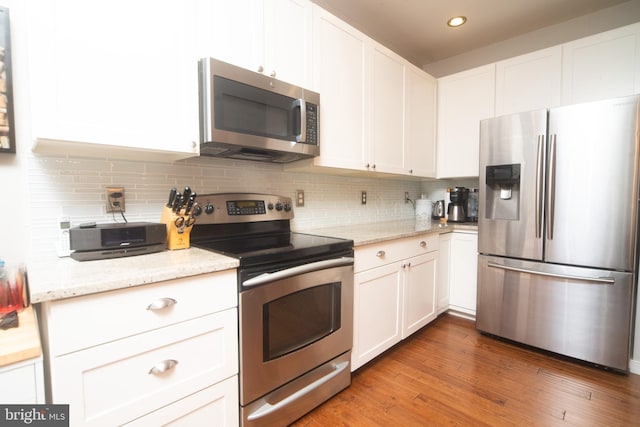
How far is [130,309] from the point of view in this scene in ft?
3.00

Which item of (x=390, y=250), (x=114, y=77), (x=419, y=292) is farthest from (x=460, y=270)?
(x=114, y=77)

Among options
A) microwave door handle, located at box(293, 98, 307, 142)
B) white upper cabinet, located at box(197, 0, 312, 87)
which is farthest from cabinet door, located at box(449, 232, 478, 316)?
white upper cabinet, located at box(197, 0, 312, 87)

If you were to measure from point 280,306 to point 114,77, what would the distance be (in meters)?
1.12

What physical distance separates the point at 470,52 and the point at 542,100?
1.10m

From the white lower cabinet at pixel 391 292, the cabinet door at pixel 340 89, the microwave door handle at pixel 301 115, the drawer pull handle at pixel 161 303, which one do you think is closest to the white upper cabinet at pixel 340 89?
the cabinet door at pixel 340 89

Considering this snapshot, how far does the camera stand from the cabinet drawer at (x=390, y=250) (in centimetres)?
175

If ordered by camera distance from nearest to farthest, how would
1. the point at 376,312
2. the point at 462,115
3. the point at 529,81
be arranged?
the point at 376,312 → the point at 529,81 → the point at 462,115

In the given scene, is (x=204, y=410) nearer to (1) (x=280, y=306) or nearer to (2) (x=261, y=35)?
(1) (x=280, y=306)

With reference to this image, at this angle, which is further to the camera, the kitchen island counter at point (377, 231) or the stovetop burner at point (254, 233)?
the kitchen island counter at point (377, 231)

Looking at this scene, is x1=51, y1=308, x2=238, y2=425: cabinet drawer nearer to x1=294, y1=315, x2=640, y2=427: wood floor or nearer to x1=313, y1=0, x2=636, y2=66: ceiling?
x1=294, y1=315, x2=640, y2=427: wood floor

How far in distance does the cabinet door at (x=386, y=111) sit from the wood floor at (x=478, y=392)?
56.6 inches

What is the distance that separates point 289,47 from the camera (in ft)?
5.41

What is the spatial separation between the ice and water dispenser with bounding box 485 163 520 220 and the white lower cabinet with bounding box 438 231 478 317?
13.6 inches

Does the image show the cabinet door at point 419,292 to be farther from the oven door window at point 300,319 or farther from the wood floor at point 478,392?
the oven door window at point 300,319
